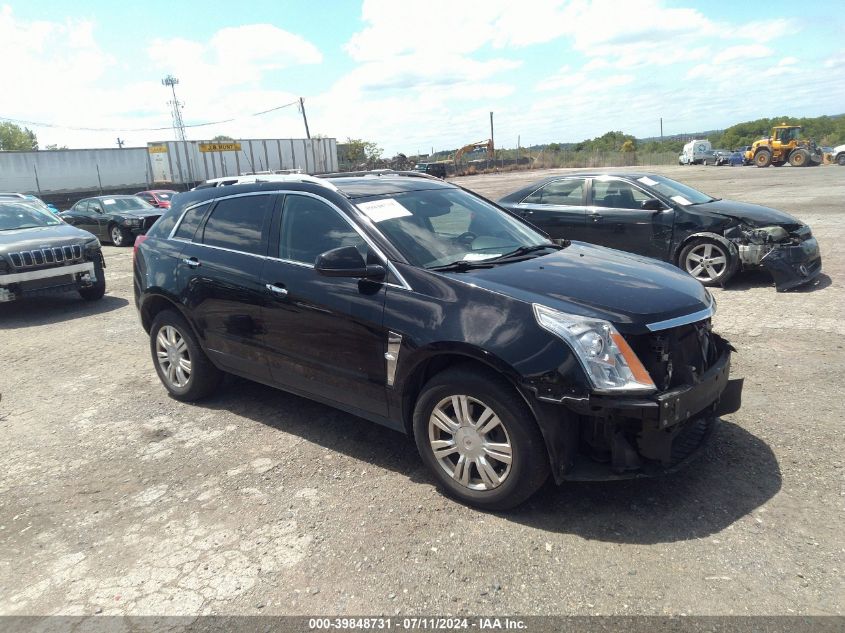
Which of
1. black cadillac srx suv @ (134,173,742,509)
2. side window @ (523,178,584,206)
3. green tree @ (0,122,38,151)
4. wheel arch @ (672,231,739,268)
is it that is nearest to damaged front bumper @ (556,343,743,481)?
black cadillac srx suv @ (134,173,742,509)

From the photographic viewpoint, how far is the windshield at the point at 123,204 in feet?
59.2

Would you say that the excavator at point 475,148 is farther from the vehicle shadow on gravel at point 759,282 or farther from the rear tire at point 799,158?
the vehicle shadow on gravel at point 759,282

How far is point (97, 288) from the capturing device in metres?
9.69

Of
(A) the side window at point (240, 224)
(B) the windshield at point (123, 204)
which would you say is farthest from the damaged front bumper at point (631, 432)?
(B) the windshield at point (123, 204)

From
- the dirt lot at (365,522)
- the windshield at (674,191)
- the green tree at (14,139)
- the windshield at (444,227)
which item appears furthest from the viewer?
the green tree at (14,139)

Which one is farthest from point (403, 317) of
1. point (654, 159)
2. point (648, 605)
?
point (654, 159)

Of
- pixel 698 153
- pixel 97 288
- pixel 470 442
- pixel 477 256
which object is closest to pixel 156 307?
pixel 477 256

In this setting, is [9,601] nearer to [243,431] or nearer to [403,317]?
[243,431]

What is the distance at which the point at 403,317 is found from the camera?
11.8ft

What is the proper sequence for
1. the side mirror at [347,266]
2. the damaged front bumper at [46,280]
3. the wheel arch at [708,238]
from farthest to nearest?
the damaged front bumper at [46,280] < the wheel arch at [708,238] < the side mirror at [347,266]

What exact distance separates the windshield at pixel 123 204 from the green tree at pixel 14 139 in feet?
314

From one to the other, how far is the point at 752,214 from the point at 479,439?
664 centimetres

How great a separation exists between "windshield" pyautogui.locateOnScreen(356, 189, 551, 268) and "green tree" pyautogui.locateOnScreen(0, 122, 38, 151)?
112 meters

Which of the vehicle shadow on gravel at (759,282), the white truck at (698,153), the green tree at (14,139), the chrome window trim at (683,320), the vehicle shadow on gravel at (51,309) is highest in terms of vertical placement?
the green tree at (14,139)
